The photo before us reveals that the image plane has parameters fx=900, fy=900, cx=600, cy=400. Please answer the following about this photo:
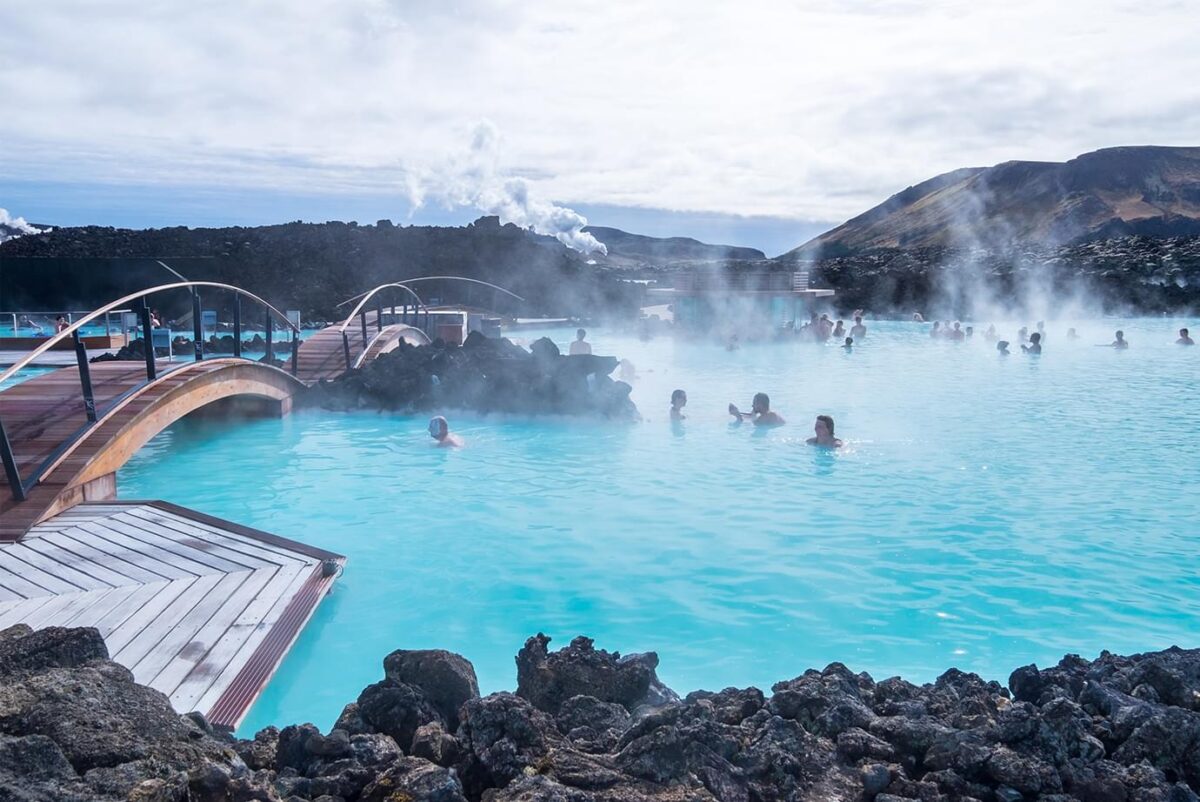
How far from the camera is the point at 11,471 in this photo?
609 centimetres

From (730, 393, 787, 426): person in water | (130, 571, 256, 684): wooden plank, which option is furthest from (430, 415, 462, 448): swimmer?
(130, 571, 256, 684): wooden plank

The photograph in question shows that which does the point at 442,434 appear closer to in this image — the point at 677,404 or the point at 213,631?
the point at 677,404

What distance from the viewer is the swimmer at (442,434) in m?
11.1

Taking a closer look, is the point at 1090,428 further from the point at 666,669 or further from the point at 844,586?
the point at 666,669

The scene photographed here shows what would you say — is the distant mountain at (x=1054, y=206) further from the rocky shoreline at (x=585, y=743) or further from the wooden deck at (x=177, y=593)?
the rocky shoreline at (x=585, y=743)

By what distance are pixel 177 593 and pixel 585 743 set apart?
288 cm

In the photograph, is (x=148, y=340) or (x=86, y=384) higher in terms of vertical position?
(x=148, y=340)

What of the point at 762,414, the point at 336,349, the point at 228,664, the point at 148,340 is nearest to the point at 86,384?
the point at 148,340

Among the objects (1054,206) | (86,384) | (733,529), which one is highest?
(1054,206)

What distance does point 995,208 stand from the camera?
7881 centimetres

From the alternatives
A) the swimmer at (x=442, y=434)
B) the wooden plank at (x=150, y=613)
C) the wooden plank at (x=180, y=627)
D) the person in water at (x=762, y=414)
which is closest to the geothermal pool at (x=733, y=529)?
the swimmer at (x=442, y=434)

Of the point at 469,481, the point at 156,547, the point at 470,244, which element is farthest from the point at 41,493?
the point at 470,244

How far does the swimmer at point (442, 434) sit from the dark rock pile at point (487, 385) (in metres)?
1.94

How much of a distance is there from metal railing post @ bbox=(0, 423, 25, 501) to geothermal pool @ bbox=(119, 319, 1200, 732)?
228cm
